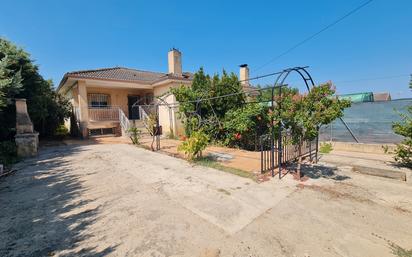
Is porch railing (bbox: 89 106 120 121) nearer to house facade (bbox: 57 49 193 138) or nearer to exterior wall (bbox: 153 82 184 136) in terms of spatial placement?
house facade (bbox: 57 49 193 138)

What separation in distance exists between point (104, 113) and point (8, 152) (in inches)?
276

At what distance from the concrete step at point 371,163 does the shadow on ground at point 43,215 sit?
264 inches

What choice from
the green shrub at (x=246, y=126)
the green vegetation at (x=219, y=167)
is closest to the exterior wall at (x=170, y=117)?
the green shrub at (x=246, y=126)

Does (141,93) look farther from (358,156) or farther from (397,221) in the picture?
(397,221)

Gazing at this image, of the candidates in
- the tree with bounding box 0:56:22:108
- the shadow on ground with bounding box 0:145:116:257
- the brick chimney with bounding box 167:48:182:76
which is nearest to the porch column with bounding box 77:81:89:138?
the tree with bounding box 0:56:22:108

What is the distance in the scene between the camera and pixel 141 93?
1767 cm

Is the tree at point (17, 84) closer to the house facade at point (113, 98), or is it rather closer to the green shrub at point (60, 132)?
the house facade at point (113, 98)

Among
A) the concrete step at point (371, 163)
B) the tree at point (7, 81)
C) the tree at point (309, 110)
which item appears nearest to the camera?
the tree at point (309, 110)

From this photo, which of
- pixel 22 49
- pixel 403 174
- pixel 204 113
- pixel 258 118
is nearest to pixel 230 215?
pixel 403 174

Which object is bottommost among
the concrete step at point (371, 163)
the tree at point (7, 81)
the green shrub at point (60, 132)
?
the concrete step at point (371, 163)

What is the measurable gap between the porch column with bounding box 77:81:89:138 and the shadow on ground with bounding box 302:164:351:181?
518 inches

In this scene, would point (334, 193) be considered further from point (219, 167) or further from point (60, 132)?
point (60, 132)

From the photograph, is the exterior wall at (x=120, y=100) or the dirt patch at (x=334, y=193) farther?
the exterior wall at (x=120, y=100)

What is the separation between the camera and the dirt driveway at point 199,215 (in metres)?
2.68
